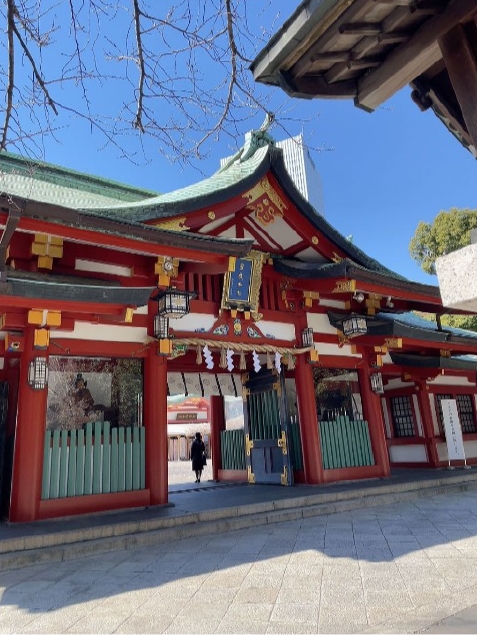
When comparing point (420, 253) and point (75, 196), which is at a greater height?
point (420, 253)

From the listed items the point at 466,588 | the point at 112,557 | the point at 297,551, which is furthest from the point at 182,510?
the point at 466,588

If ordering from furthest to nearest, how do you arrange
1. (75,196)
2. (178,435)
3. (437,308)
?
1. (178,435)
2. (437,308)
3. (75,196)

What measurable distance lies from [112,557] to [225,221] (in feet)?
23.2

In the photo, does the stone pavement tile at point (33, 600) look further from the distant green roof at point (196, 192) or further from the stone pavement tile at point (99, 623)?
the distant green roof at point (196, 192)

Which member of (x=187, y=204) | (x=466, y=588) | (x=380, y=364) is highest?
(x=187, y=204)

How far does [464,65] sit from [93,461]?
732 centimetres

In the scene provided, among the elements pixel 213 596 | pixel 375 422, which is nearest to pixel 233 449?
pixel 375 422

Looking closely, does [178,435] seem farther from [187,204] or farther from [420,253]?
[187,204]

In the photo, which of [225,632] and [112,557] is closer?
[225,632]

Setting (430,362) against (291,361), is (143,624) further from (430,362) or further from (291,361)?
(430,362)

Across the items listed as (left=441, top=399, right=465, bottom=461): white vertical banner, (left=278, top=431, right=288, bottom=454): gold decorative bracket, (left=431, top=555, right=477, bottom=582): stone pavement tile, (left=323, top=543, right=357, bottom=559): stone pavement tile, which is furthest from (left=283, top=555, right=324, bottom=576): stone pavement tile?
(left=441, top=399, right=465, bottom=461): white vertical banner

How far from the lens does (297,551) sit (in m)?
5.54

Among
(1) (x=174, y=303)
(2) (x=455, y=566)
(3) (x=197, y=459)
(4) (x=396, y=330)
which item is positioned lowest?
(2) (x=455, y=566)

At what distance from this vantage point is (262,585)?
4.32 m
